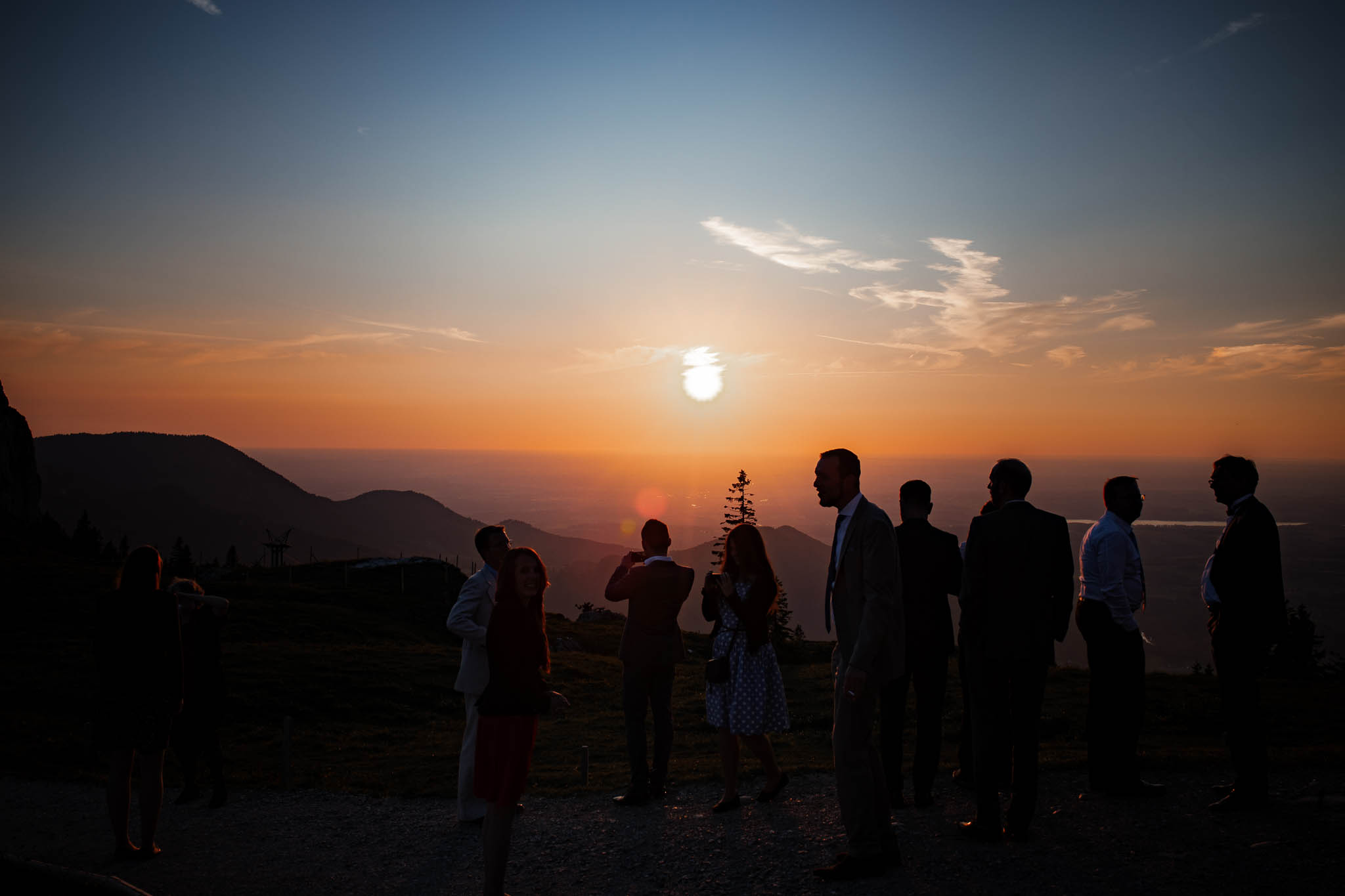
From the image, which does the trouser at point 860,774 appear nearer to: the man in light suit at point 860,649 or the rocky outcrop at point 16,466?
the man in light suit at point 860,649

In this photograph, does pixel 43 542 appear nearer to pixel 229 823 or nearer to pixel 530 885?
pixel 229 823

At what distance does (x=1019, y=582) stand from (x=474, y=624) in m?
5.04

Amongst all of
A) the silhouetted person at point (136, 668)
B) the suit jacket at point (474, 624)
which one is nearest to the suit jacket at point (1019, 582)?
the suit jacket at point (474, 624)

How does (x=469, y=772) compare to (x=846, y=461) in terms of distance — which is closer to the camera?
(x=846, y=461)

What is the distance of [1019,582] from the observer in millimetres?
6566

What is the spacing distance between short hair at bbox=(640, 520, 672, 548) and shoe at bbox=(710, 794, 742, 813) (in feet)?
9.07

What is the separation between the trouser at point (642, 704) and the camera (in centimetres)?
838

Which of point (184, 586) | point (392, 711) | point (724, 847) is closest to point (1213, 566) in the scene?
point (724, 847)

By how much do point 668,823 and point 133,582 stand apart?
5693 millimetres

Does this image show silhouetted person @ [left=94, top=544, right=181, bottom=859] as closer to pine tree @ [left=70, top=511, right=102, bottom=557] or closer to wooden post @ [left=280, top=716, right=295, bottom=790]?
wooden post @ [left=280, top=716, right=295, bottom=790]

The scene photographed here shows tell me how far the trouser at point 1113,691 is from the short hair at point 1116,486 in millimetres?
1062

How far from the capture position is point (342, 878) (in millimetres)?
7188

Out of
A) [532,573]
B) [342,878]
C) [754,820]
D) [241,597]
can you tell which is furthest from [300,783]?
[241,597]

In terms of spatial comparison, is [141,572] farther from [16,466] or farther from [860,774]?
[16,466]
